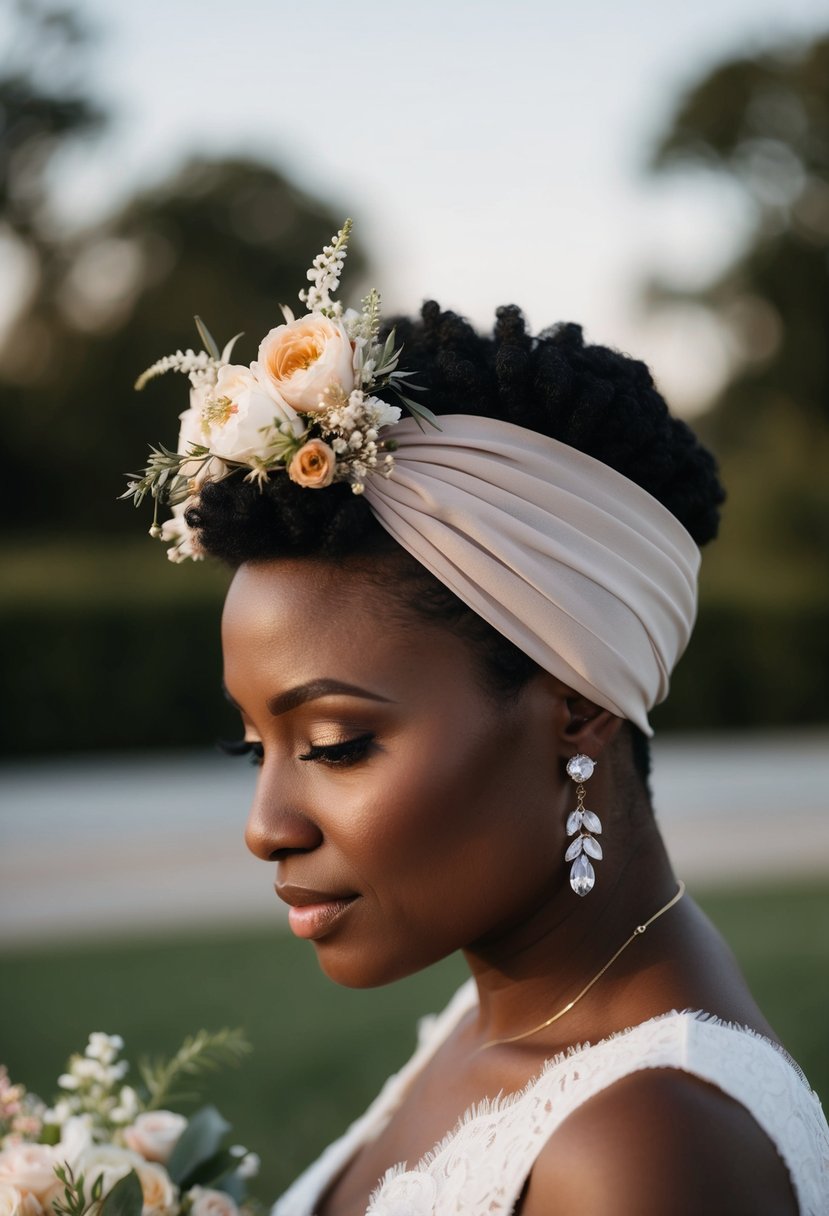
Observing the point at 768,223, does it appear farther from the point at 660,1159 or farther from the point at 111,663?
the point at 660,1159

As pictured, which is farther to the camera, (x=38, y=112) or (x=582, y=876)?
(x=38, y=112)

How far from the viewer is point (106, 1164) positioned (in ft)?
7.89

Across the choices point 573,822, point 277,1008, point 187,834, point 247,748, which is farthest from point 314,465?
point 187,834

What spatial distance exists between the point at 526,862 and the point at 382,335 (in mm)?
1041

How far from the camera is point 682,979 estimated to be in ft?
7.26

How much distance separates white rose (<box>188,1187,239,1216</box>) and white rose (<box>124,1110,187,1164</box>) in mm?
128

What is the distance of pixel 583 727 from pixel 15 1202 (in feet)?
4.08

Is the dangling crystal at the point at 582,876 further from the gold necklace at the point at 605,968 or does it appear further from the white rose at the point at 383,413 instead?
the white rose at the point at 383,413

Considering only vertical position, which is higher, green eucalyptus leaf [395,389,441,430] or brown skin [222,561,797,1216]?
green eucalyptus leaf [395,389,441,430]

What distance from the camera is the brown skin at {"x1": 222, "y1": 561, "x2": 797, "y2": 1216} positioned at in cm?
216

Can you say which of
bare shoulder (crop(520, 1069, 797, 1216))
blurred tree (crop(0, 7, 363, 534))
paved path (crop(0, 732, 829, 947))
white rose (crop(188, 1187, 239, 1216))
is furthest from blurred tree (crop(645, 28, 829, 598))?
A: bare shoulder (crop(520, 1069, 797, 1216))

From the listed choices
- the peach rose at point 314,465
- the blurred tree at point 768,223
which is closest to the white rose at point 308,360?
the peach rose at point 314,465

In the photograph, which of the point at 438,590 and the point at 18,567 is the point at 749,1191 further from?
the point at 18,567

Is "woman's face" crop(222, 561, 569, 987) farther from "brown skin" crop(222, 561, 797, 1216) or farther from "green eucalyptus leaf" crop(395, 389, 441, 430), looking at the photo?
"green eucalyptus leaf" crop(395, 389, 441, 430)
